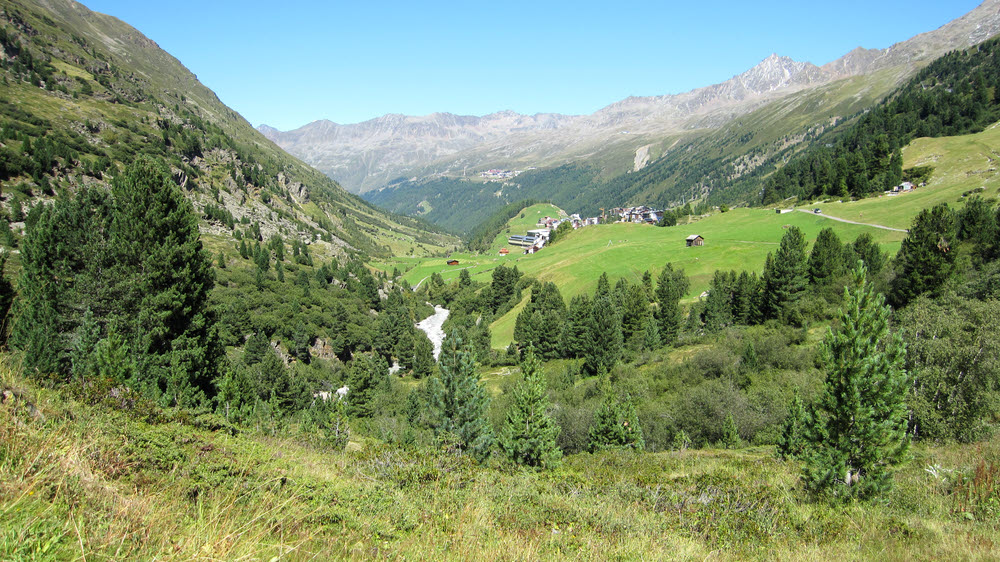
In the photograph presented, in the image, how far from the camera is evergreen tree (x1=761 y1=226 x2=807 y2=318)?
65.4 m

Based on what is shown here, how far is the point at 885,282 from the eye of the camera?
59375 millimetres

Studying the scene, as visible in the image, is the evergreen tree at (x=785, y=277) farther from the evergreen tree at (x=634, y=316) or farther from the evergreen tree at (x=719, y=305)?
the evergreen tree at (x=634, y=316)

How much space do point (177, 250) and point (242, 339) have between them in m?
52.6

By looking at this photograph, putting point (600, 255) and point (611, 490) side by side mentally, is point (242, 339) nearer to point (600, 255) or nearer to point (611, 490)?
point (611, 490)

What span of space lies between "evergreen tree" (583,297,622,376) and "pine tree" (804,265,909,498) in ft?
161

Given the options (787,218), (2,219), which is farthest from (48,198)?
(787,218)

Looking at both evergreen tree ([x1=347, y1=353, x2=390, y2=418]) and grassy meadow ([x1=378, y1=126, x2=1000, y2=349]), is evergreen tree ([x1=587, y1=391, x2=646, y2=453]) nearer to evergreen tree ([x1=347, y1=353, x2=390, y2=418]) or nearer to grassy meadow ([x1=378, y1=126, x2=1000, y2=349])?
evergreen tree ([x1=347, y1=353, x2=390, y2=418])

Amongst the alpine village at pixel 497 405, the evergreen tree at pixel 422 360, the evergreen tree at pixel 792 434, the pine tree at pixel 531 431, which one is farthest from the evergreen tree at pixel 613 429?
the evergreen tree at pixel 422 360

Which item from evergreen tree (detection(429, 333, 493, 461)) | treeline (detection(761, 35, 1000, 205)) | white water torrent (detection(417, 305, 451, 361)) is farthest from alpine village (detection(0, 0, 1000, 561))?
treeline (detection(761, 35, 1000, 205))

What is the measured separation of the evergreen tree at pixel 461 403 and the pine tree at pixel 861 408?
16.2m

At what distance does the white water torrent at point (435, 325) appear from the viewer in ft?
343

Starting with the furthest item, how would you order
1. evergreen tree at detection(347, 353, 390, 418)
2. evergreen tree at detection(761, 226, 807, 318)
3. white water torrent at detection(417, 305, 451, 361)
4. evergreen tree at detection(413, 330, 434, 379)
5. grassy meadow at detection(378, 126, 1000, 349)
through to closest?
white water torrent at detection(417, 305, 451, 361)
grassy meadow at detection(378, 126, 1000, 349)
evergreen tree at detection(413, 330, 434, 379)
evergreen tree at detection(761, 226, 807, 318)
evergreen tree at detection(347, 353, 390, 418)

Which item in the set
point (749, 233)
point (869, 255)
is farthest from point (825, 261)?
point (749, 233)

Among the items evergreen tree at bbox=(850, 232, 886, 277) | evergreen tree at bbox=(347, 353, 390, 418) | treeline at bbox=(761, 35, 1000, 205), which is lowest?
evergreen tree at bbox=(347, 353, 390, 418)
